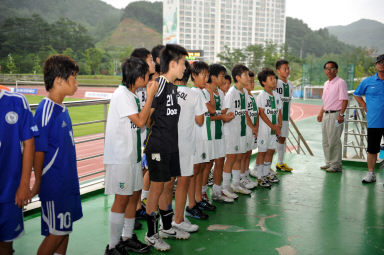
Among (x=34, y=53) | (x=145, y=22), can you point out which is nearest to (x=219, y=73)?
(x=34, y=53)

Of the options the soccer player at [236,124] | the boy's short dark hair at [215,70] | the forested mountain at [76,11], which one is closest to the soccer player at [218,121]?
the boy's short dark hair at [215,70]

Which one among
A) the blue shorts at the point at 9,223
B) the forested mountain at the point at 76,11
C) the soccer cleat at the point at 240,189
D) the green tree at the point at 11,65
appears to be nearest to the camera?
the blue shorts at the point at 9,223

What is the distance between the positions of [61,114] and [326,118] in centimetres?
421

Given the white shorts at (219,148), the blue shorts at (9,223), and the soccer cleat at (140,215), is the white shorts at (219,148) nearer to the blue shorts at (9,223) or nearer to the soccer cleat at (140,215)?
the soccer cleat at (140,215)

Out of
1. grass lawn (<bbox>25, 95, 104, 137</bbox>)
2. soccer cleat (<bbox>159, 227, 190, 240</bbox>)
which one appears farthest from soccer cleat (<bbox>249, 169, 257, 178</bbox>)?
grass lawn (<bbox>25, 95, 104, 137</bbox>)

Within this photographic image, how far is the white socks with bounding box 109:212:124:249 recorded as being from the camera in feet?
7.46

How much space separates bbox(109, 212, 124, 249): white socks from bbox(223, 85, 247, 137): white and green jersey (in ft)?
5.67

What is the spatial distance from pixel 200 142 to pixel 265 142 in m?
1.35

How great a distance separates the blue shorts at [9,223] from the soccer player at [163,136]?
0.98 meters

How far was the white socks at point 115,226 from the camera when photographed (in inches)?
→ 89.5

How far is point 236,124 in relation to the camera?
3717 mm

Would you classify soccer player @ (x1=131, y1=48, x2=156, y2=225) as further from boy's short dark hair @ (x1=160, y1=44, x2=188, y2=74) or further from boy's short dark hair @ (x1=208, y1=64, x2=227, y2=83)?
boy's short dark hair @ (x1=208, y1=64, x2=227, y2=83)

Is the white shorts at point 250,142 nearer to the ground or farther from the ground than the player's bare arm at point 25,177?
nearer to the ground

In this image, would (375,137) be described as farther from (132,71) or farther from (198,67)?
(132,71)
